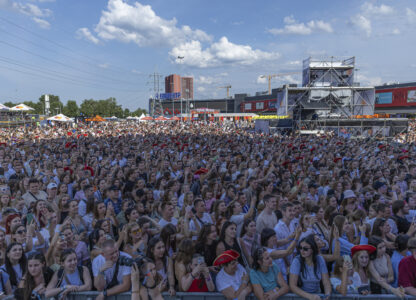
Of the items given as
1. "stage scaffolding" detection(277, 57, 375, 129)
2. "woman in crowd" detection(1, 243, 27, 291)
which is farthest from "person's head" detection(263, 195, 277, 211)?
"stage scaffolding" detection(277, 57, 375, 129)

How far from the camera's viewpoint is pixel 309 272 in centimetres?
322

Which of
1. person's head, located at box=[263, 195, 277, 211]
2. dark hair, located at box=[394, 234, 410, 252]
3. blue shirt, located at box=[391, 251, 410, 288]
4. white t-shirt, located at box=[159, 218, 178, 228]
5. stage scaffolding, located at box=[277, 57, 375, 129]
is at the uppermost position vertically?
stage scaffolding, located at box=[277, 57, 375, 129]

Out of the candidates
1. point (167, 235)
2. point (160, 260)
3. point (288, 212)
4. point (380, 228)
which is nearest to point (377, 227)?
point (380, 228)

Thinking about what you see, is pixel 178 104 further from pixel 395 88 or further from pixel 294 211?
pixel 294 211

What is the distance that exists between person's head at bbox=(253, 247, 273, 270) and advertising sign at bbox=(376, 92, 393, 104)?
→ 54952 millimetres

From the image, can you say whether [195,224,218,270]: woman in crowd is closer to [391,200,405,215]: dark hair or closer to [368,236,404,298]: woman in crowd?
[368,236,404,298]: woman in crowd

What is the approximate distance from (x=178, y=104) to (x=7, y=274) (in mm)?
106479

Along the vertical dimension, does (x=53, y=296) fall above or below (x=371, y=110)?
below

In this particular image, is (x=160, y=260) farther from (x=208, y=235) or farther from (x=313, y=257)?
(x=313, y=257)

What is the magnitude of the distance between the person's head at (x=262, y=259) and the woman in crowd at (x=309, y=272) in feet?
1.08

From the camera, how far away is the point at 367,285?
3.24m

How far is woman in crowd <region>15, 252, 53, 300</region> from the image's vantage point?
2.97 m

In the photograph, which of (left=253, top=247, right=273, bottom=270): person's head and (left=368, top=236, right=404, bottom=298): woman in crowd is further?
(left=368, top=236, right=404, bottom=298): woman in crowd


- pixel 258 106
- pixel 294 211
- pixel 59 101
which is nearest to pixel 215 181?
pixel 294 211
